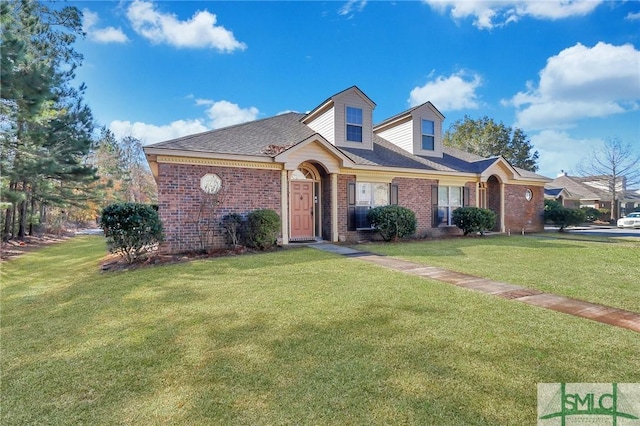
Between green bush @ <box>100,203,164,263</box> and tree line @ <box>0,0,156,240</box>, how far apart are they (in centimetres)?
547

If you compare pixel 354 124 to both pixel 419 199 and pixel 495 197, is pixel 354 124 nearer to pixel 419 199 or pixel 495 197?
pixel 419 199

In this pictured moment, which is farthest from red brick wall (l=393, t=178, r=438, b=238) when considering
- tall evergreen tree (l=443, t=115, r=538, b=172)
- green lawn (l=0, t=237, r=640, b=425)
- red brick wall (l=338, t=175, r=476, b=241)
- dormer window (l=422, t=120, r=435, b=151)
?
tall evergreen tree (l=443, t=115, r=538, b=172)

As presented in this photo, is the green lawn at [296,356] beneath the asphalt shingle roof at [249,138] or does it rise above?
beneath

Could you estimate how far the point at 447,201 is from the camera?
14523 mm

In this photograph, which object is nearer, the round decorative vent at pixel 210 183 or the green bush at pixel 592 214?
the round decorative vent at pixel 210 183

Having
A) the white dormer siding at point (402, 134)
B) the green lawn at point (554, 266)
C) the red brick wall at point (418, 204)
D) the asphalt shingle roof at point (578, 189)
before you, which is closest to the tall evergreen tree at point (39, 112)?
the red brick wall at point (418, 204)

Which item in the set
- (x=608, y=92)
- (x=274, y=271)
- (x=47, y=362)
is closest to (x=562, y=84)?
(x=608, y=92)

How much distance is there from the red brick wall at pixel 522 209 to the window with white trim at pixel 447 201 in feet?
10.3

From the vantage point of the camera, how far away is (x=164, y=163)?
30.6 feet

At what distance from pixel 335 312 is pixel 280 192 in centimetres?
741

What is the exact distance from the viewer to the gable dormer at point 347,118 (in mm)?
13234

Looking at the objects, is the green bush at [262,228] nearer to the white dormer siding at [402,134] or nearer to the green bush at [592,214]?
the white dormer siding at [402,134]

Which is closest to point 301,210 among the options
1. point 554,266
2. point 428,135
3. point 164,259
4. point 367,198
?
point 367,198

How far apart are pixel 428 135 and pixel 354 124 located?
4.39 meters
